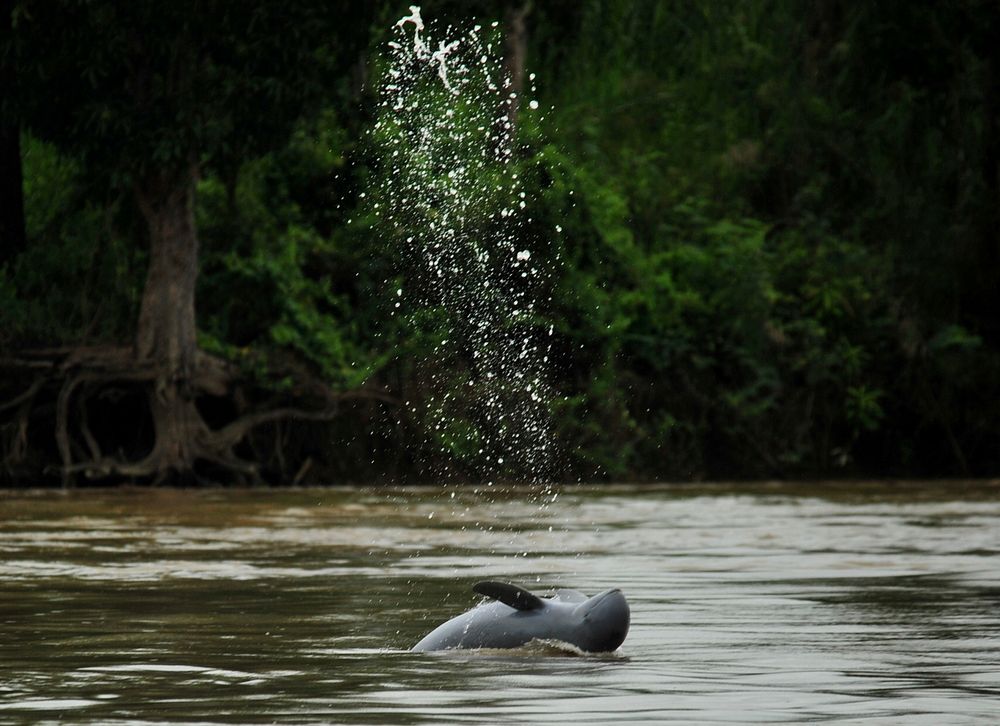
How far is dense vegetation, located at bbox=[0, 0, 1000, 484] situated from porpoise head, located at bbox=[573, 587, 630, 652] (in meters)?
18.8

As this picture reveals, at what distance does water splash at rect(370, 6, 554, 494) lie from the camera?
1287 inches

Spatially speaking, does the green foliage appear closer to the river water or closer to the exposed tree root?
the exposed tree root

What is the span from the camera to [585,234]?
117 feet

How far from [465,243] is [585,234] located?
8.98 ft

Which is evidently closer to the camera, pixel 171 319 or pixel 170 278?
pixel 171 319

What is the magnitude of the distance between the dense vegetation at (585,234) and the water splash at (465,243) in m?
0.27

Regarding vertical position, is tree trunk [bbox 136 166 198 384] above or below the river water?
above

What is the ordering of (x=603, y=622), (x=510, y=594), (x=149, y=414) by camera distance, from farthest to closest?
(x=149, y=414), (x=603, y=622), (x=510, y=594)

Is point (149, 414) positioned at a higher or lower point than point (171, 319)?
lower

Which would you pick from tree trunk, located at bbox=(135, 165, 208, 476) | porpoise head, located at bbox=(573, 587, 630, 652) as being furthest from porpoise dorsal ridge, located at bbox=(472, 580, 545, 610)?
tree trunk, located at bbox=(135, 165, 208, 476)

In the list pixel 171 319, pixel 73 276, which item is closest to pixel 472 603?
pixel 171 319

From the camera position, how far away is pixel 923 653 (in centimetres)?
1124

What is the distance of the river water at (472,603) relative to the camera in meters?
9.38

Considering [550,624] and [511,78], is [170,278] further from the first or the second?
[550,624]
